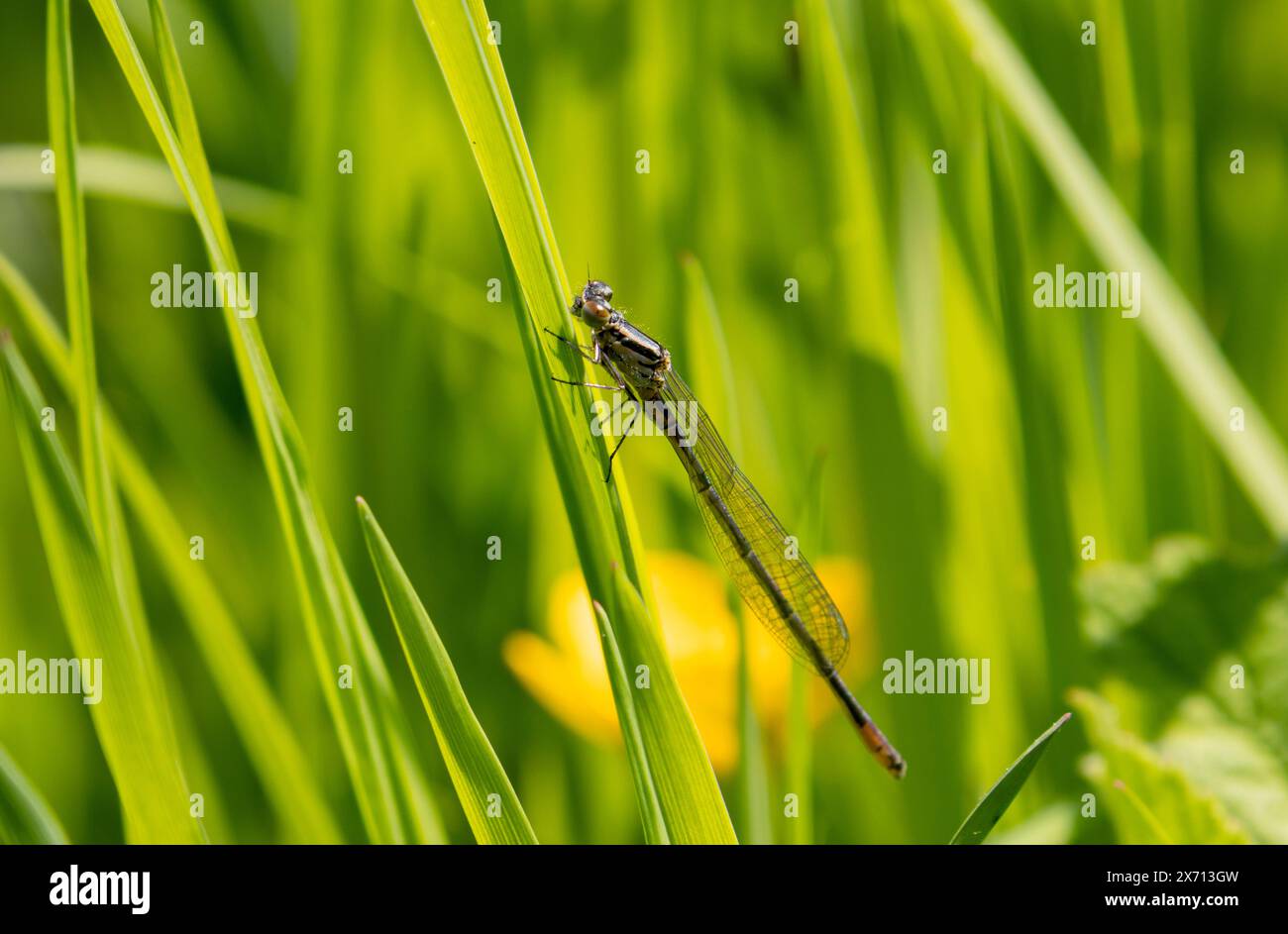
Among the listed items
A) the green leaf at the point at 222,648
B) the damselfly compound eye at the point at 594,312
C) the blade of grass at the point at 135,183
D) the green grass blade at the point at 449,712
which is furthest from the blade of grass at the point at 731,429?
the blade of grass at the point at 135,183

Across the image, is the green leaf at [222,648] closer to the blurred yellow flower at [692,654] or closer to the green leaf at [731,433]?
the blurred yellow flower at [692,654]

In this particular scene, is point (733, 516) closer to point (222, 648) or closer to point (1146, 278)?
point (1146, 278)

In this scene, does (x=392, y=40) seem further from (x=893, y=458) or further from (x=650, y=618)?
(x=650, y=618)

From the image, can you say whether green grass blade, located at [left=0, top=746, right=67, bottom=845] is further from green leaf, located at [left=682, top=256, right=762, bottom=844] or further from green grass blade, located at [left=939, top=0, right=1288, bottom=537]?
green grass blade, located at [left=939, top=0, right=1288, bottom=537]

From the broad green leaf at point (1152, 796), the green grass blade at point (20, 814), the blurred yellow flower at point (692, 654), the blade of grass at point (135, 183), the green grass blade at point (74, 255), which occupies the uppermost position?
the blade of grass at point (135, 183)

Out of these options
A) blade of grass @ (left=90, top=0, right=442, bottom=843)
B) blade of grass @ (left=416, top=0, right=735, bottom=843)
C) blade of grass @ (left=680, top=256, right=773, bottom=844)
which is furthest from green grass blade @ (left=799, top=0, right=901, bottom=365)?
blade of grass @ (left=90, top=0, right=442, bottom=843)

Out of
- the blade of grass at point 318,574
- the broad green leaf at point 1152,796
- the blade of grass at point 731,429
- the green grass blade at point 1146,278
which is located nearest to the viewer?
the blade of grass at point 318,574
